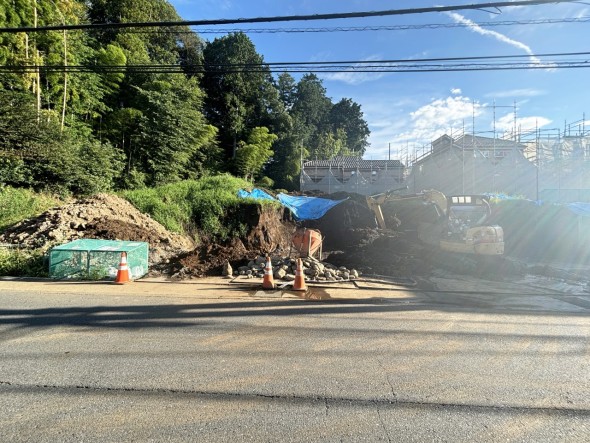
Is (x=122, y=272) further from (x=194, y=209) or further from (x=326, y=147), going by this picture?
(x=326, y=147)

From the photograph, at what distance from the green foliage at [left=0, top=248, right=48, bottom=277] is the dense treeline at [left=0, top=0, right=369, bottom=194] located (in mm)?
5272

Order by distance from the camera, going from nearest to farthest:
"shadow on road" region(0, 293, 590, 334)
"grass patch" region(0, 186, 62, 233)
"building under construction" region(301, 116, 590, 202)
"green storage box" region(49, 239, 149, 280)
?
"shadow on road" region(0, 293, 590, 334) < "green storage box" region(49, 239, 149, 280) < "grass patch" region(0, 186, 62, 233) < "building under construction" region(301, 116, 590, 202)

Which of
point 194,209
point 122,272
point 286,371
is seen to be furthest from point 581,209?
point 122,272

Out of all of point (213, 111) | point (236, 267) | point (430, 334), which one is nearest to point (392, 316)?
point (430, 334)

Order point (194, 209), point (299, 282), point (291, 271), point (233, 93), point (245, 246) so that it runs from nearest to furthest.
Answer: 1. point (299, 282)
2. point (291, 271)
3. point (245, 246)
4. point (194, 209)
5. point (233, 93)

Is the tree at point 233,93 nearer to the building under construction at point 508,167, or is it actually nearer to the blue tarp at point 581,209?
the building under construction at point 508,167

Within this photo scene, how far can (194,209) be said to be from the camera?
1695cm

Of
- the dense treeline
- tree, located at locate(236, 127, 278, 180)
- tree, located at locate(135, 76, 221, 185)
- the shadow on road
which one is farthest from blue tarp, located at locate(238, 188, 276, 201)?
tree, located at locate(236, 127, 278, 180)

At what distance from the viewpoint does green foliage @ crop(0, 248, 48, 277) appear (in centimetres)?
946

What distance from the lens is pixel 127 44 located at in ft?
96.7

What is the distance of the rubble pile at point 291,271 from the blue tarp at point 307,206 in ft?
32.8

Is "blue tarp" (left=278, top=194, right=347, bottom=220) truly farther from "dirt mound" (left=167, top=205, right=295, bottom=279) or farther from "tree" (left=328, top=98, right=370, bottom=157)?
"tree" (left=328, top=98, right=370, bottom=157)

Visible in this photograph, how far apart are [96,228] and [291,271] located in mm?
7168

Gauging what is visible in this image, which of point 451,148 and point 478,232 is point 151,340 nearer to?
point 478,232
